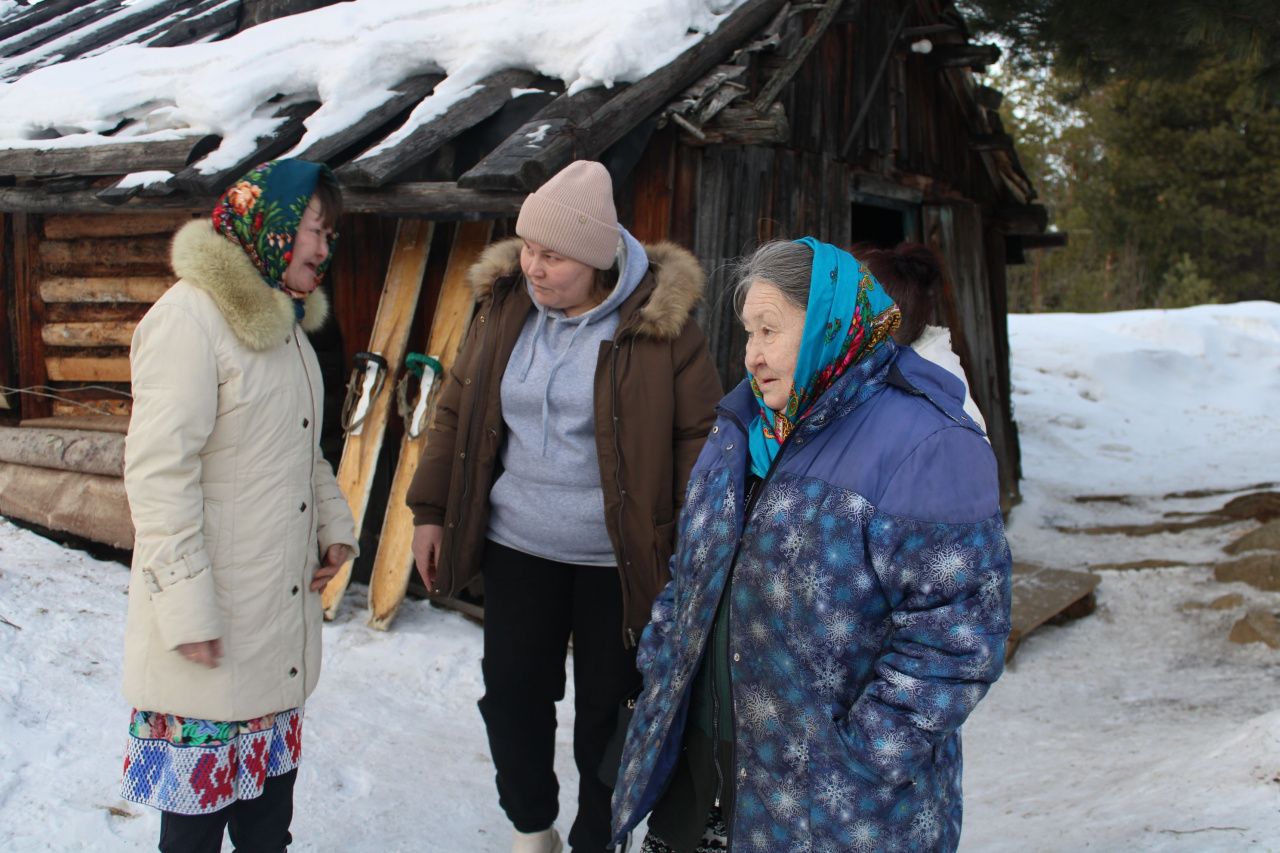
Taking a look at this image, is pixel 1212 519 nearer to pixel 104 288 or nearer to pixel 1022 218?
pixel 1022 218

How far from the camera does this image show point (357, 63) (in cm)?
508

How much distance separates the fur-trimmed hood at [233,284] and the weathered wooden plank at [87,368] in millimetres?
4430

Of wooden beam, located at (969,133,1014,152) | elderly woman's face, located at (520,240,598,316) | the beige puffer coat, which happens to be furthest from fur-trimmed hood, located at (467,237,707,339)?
wooden beam, located at (969,133,1014,152)

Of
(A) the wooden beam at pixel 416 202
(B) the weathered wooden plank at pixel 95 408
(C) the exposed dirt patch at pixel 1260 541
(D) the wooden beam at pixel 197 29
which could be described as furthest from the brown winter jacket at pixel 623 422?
(C) the exposed dirt patch at pixel 1260 541

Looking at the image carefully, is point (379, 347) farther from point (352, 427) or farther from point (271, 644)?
point (271, 644)

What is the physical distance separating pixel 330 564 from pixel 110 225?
467 centimetres

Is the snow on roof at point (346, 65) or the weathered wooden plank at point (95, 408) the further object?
the weathered wooden plank at point (95, 408)

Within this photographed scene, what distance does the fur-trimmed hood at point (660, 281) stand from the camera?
271 centimetres

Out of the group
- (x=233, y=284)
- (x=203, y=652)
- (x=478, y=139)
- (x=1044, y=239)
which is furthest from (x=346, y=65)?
(x=1044, y=239)

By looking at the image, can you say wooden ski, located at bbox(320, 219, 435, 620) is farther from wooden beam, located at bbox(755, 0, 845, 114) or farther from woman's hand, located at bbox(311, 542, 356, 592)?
woman's hand, located at bbox(311, 542, 356, 592)

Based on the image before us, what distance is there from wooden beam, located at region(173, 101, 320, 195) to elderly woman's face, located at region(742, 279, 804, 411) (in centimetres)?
341

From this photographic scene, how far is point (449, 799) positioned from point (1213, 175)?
20401mm

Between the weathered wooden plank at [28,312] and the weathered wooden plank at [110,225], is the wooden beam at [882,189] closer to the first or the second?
the weathered wooden plank at [110,225]

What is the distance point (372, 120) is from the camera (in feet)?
15.8
